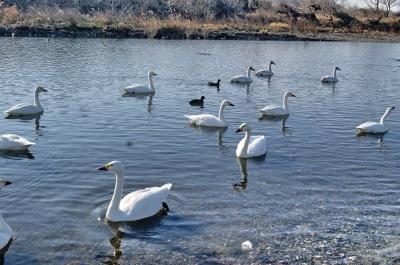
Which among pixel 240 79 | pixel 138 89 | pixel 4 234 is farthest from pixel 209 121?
pixel 240 79

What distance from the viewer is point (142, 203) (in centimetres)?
1019

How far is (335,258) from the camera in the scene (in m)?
8.83

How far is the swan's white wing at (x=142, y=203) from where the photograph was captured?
33.1 ft

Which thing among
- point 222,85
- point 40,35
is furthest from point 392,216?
point 40,35

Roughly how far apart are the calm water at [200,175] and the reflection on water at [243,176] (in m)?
0.05

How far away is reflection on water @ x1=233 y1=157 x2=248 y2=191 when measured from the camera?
40.0ft

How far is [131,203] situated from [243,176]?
360 centimetres

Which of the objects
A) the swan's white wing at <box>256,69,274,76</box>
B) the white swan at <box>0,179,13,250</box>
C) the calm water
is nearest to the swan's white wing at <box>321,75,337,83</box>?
the calm water

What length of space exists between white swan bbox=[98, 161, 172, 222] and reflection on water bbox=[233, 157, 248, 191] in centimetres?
216

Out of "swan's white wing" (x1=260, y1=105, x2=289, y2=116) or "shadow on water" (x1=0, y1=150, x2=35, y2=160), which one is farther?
"swan's white wing" (x1=260, y1=105, x2=289, y2=116)

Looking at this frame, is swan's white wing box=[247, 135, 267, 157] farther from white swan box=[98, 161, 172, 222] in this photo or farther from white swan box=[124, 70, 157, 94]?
white swan box=[124, 70, 157, 94]

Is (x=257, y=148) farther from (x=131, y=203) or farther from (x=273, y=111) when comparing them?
(x=273, y=111)

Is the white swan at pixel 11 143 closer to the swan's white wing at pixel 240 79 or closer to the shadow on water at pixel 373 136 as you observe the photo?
the shadow on water at pixel 373 136

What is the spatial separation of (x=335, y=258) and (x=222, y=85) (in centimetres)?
1859
